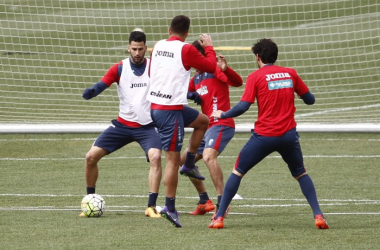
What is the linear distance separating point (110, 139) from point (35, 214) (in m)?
1.24

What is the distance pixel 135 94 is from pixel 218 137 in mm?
1107

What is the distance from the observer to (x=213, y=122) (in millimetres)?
10719

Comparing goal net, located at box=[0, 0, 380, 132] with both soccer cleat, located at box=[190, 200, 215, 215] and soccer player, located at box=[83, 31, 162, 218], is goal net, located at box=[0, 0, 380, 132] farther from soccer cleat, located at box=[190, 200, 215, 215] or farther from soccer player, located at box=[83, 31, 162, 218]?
soccer cleat, located at box=[190, 200, 215, 215]

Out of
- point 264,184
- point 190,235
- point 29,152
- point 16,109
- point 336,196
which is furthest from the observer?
point 16,109

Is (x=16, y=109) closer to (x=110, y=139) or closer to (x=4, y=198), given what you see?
(x=4, y=198)

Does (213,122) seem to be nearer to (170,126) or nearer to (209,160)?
(209,160)

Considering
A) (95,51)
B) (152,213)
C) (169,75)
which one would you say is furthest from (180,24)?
(95,51)

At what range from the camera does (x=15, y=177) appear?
13.3 meters

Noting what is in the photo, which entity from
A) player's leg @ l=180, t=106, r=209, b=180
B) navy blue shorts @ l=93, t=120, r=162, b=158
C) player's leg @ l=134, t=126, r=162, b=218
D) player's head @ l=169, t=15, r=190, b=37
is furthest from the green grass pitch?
player's head @ l=169, t=15, r=190, b=37

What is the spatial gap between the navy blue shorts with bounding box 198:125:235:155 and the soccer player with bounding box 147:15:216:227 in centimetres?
128

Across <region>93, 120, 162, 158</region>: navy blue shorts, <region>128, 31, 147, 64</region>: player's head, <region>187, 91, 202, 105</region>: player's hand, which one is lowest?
<region>93, 120, 162, 158</region>: navy blue shorts

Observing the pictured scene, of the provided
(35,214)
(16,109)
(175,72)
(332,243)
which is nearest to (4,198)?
(35,214)

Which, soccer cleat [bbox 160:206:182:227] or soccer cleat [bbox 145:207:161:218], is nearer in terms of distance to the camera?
soccer cleat [bbox 160:206:182:227]

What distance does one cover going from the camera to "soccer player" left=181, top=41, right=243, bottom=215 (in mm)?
10359
